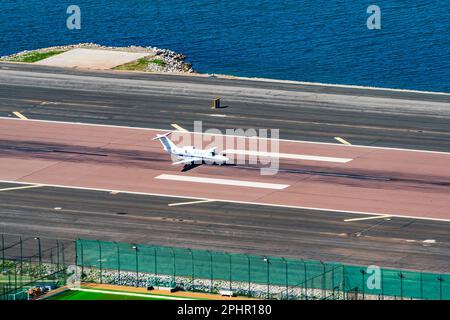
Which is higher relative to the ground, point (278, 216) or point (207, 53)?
point (207, 53)

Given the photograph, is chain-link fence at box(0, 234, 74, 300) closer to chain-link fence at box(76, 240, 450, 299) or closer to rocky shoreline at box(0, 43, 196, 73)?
chain-link fence at box(76, 240, 450, 299)

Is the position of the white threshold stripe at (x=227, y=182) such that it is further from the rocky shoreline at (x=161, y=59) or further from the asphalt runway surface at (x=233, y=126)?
the rocky shoreline at (x=161, y=59)

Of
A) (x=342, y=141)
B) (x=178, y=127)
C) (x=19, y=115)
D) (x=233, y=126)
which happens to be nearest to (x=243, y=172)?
(x=342, y=141)

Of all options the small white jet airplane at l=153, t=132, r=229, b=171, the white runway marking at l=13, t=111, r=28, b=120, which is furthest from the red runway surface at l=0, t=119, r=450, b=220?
the white runway marking at l=13, t=111, r=28, b=120

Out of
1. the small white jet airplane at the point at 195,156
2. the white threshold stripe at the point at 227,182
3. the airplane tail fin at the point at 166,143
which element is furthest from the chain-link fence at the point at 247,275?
the airplane tail fin at the point at 166,143

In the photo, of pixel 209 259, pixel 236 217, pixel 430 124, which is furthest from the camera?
pixel 430 124

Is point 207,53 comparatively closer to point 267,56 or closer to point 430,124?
point 267,56

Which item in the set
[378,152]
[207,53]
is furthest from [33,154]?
[207,53]
